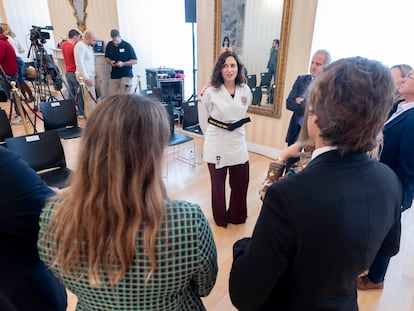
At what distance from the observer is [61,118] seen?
3258mm

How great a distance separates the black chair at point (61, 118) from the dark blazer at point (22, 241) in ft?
7.68

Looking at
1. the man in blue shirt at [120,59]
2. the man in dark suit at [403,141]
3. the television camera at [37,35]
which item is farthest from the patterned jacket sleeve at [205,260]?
the television camera at [37,35]

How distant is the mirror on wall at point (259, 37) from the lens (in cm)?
328

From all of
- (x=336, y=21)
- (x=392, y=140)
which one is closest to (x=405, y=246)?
(x=392, y=140)

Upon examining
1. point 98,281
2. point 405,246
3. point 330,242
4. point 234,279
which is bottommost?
point 405,246

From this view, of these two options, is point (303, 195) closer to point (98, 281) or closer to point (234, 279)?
point (234, 279)

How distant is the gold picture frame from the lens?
232 inches

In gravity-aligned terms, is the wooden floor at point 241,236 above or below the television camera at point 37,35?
below

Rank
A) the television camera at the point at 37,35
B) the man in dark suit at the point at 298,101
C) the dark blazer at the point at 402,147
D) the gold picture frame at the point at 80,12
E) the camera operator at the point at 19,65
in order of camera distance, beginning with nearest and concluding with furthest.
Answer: the dark blazer at the point at 402,147, the man in dark suit at the point at 298,101, the television camera at the point at 37,35, the camera operator at the point at 19,65, the gold picture frame at the point at 80,12

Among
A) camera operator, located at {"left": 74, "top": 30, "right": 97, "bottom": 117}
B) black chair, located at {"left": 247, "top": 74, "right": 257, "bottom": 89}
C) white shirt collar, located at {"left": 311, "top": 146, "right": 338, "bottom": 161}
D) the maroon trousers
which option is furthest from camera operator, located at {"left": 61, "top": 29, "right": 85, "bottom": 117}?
white shirt collar, located at {"left": 311, "top": 146, "right": 338, "bottom": 161}

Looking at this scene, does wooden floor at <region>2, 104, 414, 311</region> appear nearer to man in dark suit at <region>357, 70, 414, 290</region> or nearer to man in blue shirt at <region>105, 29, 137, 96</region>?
man in dark suit at <region>357, 70, 414, 290</region>

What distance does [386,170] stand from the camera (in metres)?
0.76

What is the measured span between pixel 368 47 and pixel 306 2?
830 millimetres

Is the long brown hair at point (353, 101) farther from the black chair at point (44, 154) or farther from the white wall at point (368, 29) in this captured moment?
the white wall at point (368, 29)
